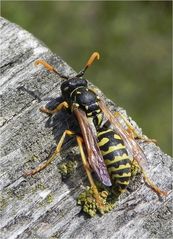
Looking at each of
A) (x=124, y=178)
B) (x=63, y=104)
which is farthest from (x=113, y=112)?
A: (x=124, y=178)

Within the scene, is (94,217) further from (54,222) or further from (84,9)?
(84,9)

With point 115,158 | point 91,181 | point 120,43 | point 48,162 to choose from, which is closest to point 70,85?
point 115,158

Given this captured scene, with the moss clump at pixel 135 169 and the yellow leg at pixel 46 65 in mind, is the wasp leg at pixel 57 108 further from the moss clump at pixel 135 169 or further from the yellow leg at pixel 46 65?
the moss clump at pixel 135 169

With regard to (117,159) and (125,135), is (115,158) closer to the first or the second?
(117,159)

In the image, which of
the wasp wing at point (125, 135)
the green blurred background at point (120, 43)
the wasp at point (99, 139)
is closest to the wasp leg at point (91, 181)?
the wasp at point (99, 139)

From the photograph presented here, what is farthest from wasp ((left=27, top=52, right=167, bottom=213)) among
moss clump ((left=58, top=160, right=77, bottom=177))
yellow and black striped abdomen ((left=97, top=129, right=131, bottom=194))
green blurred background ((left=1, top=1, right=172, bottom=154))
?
green blurred background ((left=1, top=1, right=172, bottom=154))

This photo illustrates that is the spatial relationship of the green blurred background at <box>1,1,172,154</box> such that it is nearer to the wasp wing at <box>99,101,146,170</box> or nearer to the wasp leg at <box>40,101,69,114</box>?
the wasp wing at <box>99,101,146,170</box>
